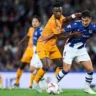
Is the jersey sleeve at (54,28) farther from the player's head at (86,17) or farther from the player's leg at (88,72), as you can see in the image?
the player's leg at (88,72)

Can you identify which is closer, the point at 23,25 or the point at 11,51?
the point at 11,51

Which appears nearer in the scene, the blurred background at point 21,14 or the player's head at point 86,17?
the player's head at point 86,17

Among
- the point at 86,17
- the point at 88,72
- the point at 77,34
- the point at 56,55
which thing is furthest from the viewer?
the point at 56,55

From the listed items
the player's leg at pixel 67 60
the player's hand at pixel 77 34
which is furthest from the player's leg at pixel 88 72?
the player's hand at pixel 77 34

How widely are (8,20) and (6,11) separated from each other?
1.41 feet

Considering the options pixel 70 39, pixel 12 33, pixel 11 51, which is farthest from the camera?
pixel 12 33

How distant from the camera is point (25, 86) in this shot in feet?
68.5

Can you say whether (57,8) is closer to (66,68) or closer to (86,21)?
(86,21)

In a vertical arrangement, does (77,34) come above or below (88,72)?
above

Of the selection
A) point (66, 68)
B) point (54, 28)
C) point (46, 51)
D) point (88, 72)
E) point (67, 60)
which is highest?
point (54, 28)

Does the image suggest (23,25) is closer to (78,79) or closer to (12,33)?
(12,33)

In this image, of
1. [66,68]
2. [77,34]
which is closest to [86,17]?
[77,34]

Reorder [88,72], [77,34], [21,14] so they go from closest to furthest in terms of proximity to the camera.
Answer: [77,34] < [88,72] < [21,14]

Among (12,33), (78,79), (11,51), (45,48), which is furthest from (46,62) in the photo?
(12,33)
